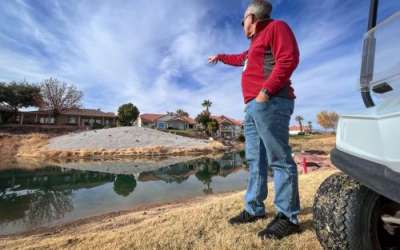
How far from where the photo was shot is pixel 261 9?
2250 mm

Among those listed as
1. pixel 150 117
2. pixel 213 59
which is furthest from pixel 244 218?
pixel 150 117

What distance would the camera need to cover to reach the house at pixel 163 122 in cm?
5741

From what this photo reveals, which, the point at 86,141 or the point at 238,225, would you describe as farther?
the point at 86,141

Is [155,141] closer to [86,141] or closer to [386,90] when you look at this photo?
[86,141]

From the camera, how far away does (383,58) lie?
1534 mm

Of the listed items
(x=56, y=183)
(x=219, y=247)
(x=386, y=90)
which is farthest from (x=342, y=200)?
(x=56, y=183)

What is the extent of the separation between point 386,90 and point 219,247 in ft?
5.10

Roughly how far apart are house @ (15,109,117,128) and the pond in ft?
95.8

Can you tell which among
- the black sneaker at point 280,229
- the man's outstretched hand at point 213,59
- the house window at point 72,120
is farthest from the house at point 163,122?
the black sneaker at point 280,229

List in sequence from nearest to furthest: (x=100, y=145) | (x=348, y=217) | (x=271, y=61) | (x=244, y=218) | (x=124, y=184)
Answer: (x=348, y=217), (x=271, y=61), (x=244, y=218), (x=124, y=184), (x=100, y=145)

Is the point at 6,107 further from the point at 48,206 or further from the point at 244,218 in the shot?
the point at 244,218

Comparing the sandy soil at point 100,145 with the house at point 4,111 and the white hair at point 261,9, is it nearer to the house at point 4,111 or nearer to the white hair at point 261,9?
the house at point 4,111

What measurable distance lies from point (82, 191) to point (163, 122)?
156 ft

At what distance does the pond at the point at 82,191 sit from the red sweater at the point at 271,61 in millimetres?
6088
